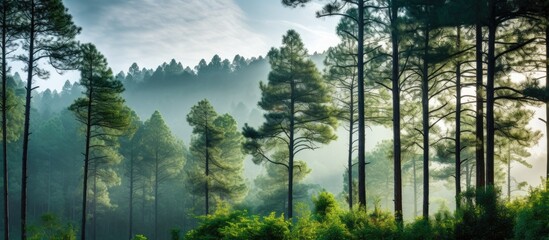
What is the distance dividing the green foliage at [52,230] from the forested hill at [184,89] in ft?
319

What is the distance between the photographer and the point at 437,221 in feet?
30.9

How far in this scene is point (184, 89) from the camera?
152 metres

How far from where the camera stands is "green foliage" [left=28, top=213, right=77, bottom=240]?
625 inches

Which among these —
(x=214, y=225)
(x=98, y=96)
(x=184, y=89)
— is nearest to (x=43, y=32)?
(x=98, y=96)

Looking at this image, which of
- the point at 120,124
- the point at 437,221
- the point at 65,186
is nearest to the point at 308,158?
the point at 65,186

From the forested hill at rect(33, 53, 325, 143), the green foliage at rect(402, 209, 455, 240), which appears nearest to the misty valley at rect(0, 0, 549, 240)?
the green foliage at rect(402, 209, 455, 240)

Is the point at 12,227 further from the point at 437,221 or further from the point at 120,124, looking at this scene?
the point at 437,221

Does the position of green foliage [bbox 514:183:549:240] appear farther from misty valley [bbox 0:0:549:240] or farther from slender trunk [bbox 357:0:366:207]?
slender trunk [bbox 357:0:366:207]

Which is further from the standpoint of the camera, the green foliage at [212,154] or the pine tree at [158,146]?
the pine tree at [158,146]

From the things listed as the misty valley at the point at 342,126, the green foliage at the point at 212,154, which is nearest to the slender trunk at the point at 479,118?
the misty valley at the point at 342,126

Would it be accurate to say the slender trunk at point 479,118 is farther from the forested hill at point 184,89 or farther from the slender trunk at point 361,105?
the forested hill at point 184,89

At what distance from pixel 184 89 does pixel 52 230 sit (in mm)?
138698

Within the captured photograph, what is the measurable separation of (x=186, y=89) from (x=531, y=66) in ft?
482

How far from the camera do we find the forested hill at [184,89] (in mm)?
128375
